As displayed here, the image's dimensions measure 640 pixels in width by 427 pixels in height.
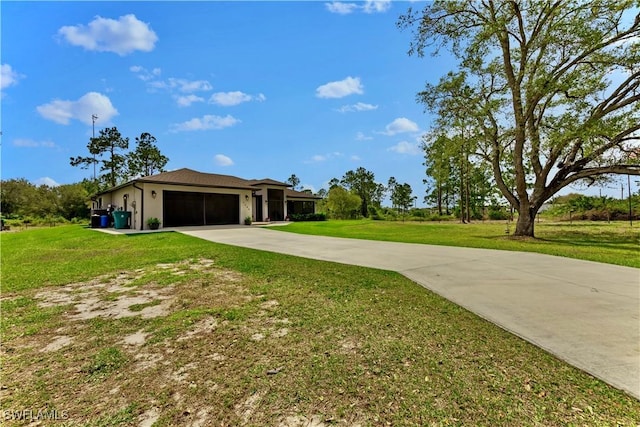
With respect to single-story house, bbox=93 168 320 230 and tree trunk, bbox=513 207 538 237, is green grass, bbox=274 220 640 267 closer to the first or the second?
tree trunk, bbox=513 207 538 237

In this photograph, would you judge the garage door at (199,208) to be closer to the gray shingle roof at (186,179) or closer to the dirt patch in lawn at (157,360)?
the gray shingle roof at (186,179)

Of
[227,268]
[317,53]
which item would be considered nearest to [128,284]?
[227,268]

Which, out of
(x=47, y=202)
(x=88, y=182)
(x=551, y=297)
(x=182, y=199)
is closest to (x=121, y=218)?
(x=182, y=199)

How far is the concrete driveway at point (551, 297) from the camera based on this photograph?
2564 mm

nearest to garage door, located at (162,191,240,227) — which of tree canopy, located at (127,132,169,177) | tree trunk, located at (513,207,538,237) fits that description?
tree trunk, located at (513,207,538,237)

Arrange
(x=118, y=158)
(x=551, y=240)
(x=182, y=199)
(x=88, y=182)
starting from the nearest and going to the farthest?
1. (x=551, y=240)
2. (x=182, y=199)
3. (x=118, y=158)
4. (x=88, y=182)

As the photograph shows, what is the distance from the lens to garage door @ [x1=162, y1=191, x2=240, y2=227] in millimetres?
17969

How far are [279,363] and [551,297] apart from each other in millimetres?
3991

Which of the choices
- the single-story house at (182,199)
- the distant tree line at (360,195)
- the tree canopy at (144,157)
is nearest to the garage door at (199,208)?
the single-story house at (182,199)

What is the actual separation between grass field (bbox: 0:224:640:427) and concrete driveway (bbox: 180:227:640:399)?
29 cm

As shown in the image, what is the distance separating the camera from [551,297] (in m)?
4.09

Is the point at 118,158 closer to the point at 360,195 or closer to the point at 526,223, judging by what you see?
the point at 360,195

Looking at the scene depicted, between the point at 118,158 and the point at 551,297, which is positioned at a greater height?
the point at 118,158

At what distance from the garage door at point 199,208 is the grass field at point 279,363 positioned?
14278mm
